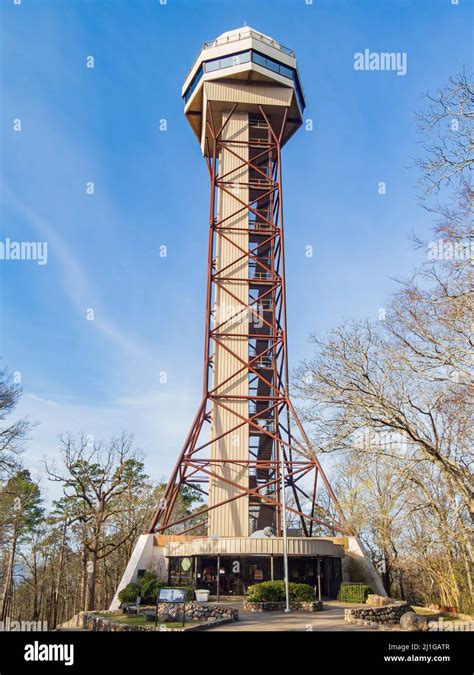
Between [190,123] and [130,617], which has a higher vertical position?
[190,123]

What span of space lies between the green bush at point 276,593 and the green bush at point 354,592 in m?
2.94

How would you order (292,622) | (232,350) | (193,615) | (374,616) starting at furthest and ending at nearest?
1. (232,350)
2. (374,616)
3. (193,615)
4. (292,622)

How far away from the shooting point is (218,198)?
108 feet

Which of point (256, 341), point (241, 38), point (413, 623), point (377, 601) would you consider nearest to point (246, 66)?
point (241, 38)

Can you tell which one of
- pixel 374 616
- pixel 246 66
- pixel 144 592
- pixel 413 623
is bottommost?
pixel 144 592

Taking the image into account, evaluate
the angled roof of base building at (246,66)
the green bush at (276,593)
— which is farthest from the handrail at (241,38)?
the green bush at (276,593)

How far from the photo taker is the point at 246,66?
31.8 metres

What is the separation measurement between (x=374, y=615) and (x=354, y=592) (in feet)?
18.8

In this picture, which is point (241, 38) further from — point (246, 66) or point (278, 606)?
point (278, 606)

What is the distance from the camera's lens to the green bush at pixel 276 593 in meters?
18.6

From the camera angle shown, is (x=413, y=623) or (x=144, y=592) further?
(x=144, y=592)
